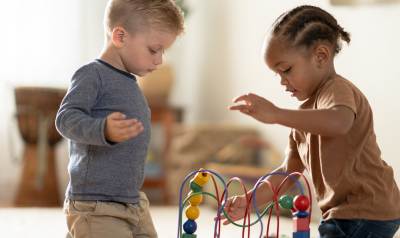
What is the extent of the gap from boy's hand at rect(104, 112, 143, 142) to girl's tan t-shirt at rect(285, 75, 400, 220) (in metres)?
0.40

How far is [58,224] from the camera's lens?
2014 mm

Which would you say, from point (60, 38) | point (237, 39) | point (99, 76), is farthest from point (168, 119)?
point (99, 76)

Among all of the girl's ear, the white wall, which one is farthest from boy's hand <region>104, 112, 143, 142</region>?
the white wall

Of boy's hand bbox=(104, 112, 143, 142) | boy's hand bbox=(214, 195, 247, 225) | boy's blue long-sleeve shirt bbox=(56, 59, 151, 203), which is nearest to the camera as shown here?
boy's hand bbox=(104, 112, 143, 142)

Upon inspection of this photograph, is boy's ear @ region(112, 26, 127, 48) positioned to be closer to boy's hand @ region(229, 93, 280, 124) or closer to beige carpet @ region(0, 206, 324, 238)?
boy's hand @ region(229, 93, 280, 124)

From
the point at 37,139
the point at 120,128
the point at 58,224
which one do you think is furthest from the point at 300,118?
the point at 37,139

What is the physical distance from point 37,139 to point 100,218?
6.89 ft

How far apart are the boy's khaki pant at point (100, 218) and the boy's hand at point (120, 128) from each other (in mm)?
200

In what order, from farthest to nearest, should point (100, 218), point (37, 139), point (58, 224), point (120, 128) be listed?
point (37, 139), point (58, 224), point (100, 218), point (120, 128)

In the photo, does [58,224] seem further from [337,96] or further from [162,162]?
[337,96]

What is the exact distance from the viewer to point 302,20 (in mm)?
1009

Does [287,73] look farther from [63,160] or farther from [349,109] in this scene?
[63,160]

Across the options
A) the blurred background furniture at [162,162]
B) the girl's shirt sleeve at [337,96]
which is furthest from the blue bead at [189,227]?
the blurred background furniture at [162,162]

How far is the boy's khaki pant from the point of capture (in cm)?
95
